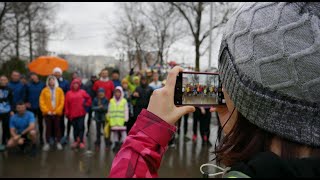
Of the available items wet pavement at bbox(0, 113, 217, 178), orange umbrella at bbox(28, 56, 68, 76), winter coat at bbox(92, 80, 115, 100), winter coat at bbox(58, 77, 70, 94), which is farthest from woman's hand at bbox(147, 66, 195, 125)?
orange umbrella at bbox(28, 56, 68, 76)

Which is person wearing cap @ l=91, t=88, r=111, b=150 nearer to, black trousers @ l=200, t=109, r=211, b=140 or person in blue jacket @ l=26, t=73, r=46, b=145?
person in blue jacket @ l=26, t=73, r=46, b=145

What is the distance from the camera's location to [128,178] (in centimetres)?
95

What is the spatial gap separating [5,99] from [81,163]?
221 centimetres

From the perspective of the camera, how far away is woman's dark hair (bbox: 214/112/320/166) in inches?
33.1

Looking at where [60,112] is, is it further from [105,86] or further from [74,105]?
[105,86]

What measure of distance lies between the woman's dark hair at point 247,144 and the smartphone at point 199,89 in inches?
13.5

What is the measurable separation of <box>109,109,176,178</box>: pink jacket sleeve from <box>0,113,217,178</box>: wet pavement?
14.5ft

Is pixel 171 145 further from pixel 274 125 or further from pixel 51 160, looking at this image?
pixel 274 125

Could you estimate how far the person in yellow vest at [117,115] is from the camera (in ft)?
22.5

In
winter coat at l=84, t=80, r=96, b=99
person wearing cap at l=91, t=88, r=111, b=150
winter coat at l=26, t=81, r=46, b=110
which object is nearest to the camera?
person wearing cap at l=91, t=88, r=111, b=150

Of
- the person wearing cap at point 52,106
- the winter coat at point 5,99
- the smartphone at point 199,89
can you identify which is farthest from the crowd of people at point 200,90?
the winter coat at point 5,99

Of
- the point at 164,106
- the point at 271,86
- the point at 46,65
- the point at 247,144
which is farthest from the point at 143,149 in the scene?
the point at 46,65

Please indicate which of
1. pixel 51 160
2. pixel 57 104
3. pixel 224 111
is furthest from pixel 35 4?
pixel 224 111

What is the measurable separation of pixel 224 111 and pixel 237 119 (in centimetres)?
40
